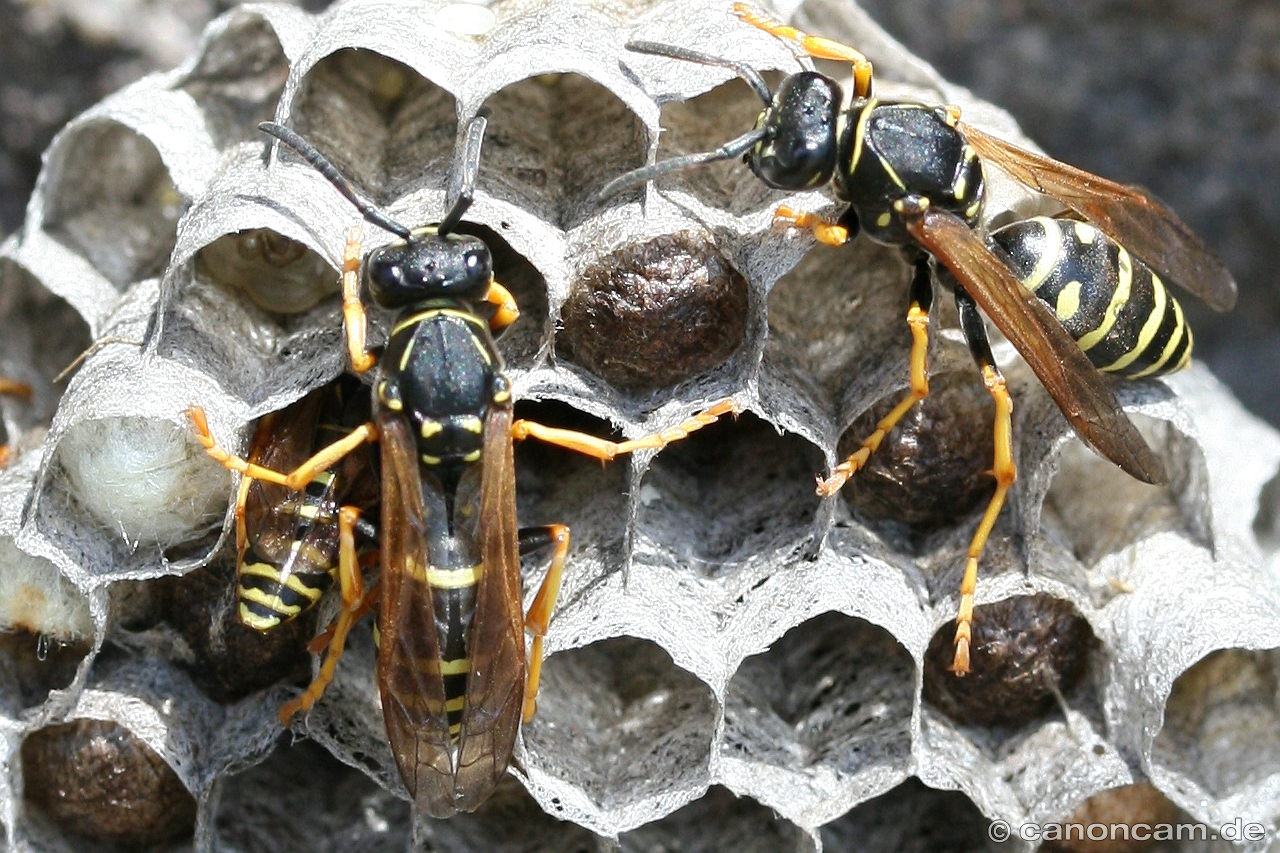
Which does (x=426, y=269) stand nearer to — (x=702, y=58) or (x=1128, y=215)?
(x=702, y=58)

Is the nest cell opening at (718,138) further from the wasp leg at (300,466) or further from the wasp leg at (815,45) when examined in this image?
the wasp leg at (300,466)

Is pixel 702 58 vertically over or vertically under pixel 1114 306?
over

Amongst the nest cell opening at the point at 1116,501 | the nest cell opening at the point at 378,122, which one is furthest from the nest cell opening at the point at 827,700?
the nest cell opening at the point at 378,122

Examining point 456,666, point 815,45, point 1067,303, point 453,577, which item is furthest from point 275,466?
point 1067,303

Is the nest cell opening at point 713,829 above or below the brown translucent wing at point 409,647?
below

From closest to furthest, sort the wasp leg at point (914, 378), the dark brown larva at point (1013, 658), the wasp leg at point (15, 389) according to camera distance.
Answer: the wasp leg at point (914, 378)
the dark brown larva at point (1013, 658)
the wasp leg at point (15, 389)

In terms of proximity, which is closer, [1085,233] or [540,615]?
[540,615]

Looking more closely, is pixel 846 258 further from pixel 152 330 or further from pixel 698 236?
pixel 152 330

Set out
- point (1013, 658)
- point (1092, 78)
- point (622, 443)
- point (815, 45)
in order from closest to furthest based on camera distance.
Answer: point (622, 443)
point (815, 45)
point (1013, 658)
point (1092, 78)
